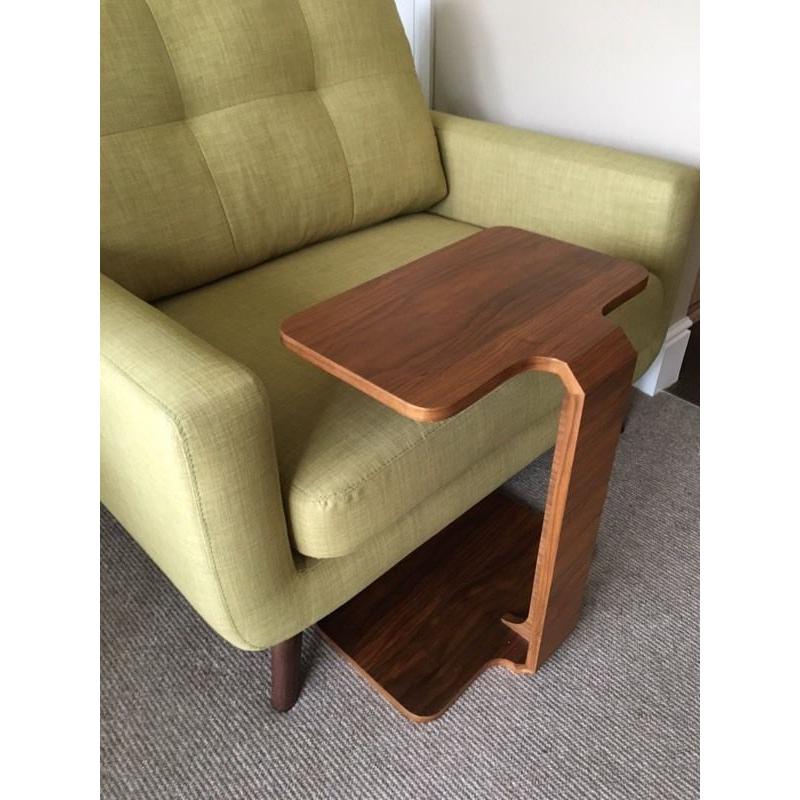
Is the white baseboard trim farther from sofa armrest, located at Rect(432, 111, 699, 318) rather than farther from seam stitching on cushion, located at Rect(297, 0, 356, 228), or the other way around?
seam stitching on cushion, located at Rect(297, 0, 356, 228)

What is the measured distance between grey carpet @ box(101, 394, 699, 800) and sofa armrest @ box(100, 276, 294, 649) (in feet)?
0.76

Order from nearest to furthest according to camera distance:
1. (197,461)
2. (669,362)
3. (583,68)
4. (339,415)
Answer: (197,461) < (339,415) < (583,68) < (669,362)

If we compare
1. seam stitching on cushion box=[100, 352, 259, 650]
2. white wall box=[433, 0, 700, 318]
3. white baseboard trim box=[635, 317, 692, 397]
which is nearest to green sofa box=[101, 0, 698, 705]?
seam stitching on cushion box=[100, 352, 259, 650]

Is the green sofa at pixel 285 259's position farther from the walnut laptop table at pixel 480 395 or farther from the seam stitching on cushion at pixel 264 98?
the walnut laptop table at pixel 480 395

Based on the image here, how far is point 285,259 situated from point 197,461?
0.71m

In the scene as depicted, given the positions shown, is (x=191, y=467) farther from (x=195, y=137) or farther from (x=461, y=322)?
(x=195, y=137)

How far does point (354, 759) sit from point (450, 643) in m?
0.22

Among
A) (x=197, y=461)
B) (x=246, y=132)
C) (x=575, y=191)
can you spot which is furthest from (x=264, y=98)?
(x=197, y=461)

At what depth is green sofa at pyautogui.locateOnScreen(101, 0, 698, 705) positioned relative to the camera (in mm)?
791

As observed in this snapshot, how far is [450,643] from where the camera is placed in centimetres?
114

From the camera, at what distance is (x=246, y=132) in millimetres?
1256

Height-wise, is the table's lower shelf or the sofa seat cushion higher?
the sofa seat cushion
